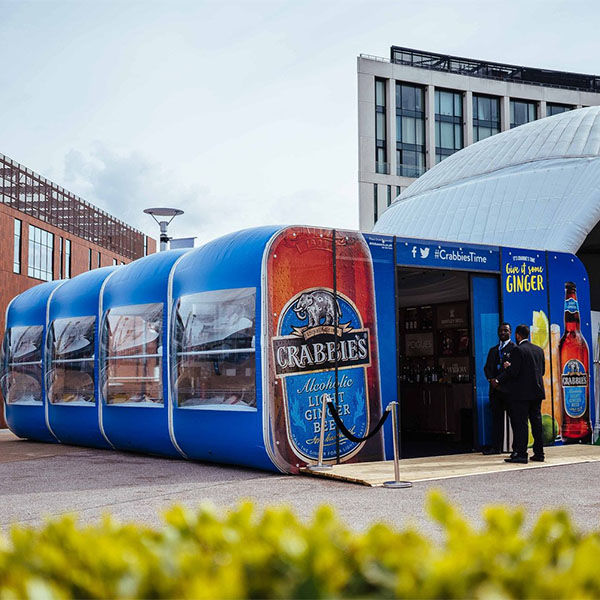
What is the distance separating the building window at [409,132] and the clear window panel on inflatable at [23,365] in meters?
38.5

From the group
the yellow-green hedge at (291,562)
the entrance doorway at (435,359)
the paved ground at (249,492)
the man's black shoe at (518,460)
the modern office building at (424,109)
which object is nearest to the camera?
the yellow-green hedge at (291,562)

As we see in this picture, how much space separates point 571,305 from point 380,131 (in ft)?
132

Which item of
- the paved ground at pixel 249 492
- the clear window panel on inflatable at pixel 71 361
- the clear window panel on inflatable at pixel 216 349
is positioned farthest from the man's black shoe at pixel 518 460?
the clear window panel on inflatable at pixel 71 361

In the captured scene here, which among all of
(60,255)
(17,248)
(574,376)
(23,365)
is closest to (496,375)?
(574,376)

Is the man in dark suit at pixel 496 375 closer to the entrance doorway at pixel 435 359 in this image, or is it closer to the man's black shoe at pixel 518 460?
the man's black shoe at pixel 518 460

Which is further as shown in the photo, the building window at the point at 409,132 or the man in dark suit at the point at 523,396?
the building window at the point at 409,132

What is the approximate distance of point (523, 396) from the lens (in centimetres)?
1115

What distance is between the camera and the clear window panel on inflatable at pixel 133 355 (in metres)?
12.5

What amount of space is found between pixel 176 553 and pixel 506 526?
85cm

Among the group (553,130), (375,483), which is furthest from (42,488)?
(553,130)

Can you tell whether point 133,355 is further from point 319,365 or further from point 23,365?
point 23,365

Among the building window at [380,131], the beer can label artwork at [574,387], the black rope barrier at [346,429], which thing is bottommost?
the black rope barrier at [346,429]

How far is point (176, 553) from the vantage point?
1.99 metres

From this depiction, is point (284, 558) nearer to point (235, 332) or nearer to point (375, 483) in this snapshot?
point (375, 483)
